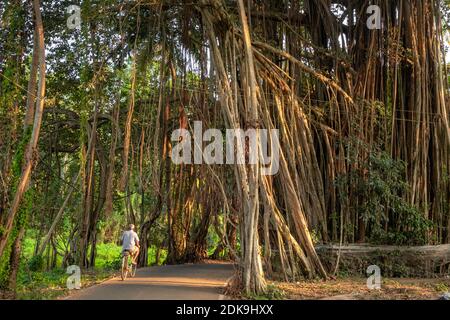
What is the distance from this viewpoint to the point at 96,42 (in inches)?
390

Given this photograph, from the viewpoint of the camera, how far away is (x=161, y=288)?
721 centimetres

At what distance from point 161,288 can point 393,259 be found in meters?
4.24

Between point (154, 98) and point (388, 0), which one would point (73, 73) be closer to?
point (154, 98)

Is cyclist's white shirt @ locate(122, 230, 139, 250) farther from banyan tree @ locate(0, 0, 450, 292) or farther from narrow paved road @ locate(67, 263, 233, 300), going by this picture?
banyan tree @ locate(0, 0, 450, 292)

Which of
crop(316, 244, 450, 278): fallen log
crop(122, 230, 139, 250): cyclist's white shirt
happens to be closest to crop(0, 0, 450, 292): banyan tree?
crop(316, 244, 450, 278): fallen log

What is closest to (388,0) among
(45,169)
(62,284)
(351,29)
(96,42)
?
(351,29)

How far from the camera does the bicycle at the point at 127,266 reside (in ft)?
27.3

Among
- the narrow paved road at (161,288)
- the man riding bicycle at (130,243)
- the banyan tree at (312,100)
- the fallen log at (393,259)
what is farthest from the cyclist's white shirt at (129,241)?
the fallen log at (393,259)

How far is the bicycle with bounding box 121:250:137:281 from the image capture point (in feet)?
27.3

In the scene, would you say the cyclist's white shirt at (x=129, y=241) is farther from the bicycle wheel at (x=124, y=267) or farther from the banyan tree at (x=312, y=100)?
the banyan tree at (x=312, y=100)

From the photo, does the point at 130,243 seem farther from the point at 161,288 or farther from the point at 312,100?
the point at 312,100

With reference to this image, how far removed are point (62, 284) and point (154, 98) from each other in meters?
4.10

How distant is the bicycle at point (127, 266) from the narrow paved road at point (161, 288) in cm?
10

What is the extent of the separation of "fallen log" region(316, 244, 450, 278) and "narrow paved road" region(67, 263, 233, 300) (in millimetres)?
1948
